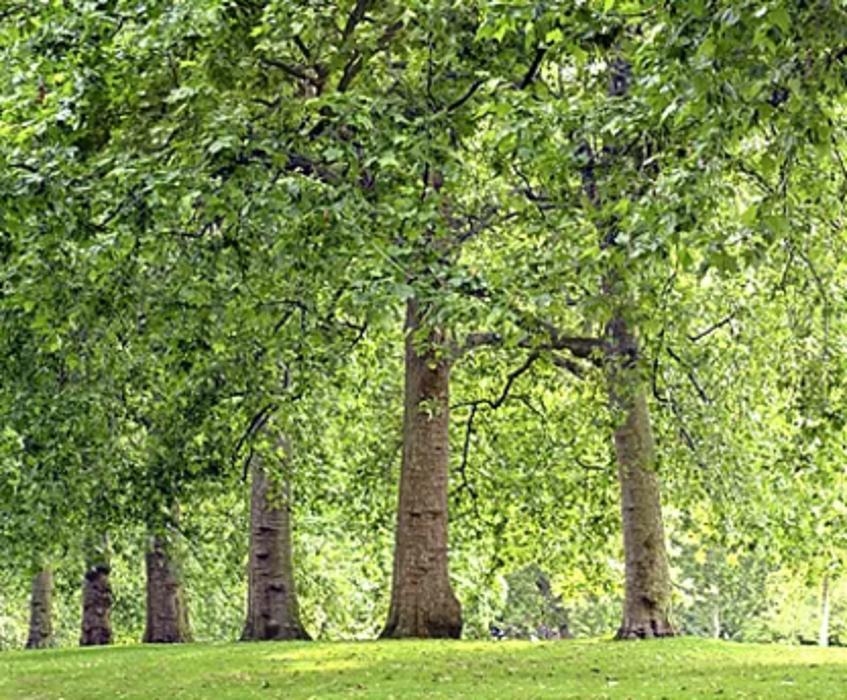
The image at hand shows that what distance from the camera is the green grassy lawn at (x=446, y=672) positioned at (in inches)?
479

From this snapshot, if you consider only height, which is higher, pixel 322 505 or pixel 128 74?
pixel 128 74

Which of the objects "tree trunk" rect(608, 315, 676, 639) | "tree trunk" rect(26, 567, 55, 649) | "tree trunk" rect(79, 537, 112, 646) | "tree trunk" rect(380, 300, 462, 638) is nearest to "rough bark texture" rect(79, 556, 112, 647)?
"tree trunk" rect(79, 537, 112, 646)

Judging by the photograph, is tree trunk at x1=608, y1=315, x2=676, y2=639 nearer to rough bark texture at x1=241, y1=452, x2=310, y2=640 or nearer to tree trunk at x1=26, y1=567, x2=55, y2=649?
rough bark texture at x1=241, y1=452, x2=310, y2=640

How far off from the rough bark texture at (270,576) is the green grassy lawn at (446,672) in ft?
3.55

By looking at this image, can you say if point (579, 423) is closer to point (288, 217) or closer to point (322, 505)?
point (322, 505)

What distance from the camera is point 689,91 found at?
673cm

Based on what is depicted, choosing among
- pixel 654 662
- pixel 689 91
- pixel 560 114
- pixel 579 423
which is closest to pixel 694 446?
pixel 579 423

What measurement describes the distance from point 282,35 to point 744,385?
11.6 metres

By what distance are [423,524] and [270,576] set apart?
3218mm

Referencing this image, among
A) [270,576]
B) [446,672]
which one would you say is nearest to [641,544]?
[446,672]

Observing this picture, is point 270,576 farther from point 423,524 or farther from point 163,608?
point 163,608

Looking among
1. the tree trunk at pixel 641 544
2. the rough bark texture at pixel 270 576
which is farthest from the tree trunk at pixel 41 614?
the tree trunk at pixel 641 544

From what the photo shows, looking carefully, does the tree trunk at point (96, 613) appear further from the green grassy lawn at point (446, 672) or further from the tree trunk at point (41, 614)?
the green grassy lawn at point (446, 672)

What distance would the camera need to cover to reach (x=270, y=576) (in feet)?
65.1
